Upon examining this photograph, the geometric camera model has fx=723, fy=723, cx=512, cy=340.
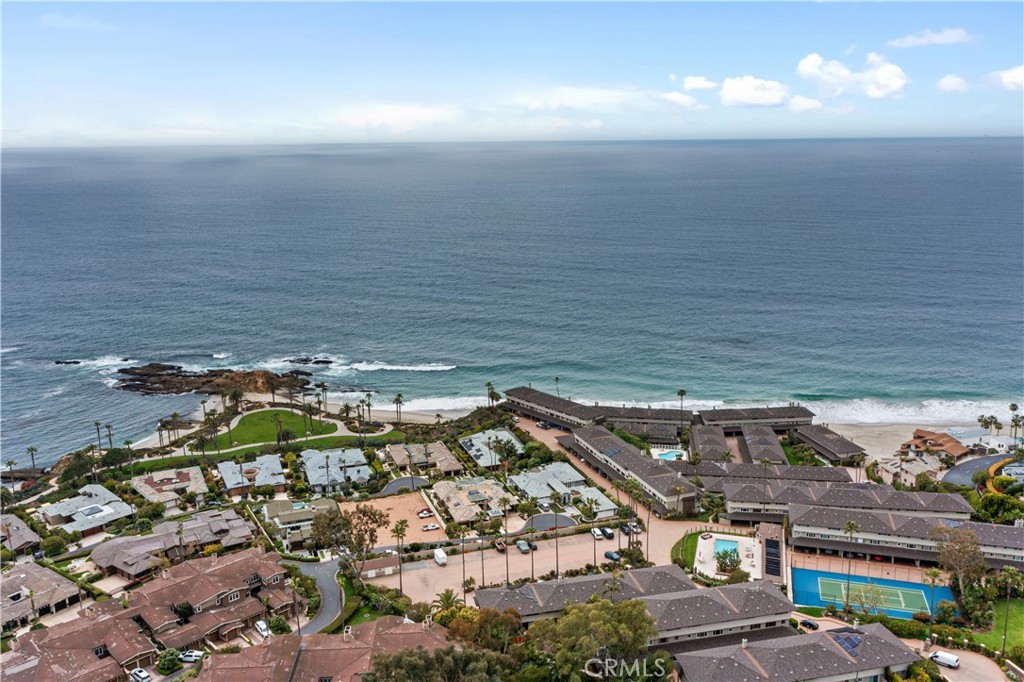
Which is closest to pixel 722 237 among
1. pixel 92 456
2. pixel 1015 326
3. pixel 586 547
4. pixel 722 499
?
pixel 1015 326

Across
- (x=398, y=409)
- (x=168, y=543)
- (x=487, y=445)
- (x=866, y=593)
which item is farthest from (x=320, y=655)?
(x=398, y=409)

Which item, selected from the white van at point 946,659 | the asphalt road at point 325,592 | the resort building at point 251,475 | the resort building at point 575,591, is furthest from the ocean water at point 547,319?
the white van at point 946,659

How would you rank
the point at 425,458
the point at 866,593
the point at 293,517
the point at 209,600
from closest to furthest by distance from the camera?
the point at 209,600 < the point at 866,593 < the point at 293,517 < the point at 425,458

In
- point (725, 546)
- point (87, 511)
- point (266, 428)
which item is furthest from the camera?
point (266, 428)

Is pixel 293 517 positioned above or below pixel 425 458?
below

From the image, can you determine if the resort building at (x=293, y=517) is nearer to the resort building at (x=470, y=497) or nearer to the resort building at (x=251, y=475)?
the resort building at (x=251, y=475)

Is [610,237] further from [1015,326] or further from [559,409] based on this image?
[559,409]

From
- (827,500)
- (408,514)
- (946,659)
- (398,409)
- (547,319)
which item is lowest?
(408,514)

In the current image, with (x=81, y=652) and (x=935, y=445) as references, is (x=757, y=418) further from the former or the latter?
(x=81, y=652)
